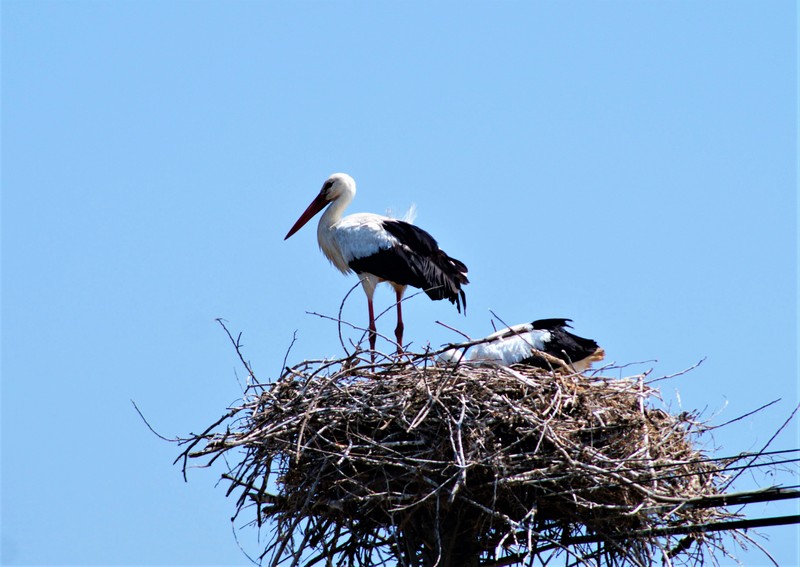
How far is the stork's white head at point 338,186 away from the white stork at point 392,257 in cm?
31

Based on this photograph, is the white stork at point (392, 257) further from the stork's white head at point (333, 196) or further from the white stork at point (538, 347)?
the white stork at point (538, 347)

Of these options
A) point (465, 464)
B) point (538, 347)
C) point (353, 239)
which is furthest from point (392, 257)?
point (465, 464)

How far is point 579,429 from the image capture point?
789cm

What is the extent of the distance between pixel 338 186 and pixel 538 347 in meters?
3.57

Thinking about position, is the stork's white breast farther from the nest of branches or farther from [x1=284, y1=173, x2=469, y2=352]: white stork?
the nest of branches

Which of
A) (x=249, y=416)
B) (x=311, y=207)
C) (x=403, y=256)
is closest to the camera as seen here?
(x=249, y=416)

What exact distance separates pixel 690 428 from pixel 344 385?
7.15 feet

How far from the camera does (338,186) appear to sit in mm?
13352

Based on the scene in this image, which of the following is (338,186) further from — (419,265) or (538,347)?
(538,347)

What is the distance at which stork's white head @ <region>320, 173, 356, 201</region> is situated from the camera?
13336 millimetres

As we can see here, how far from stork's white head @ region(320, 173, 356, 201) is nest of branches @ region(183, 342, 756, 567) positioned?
499cm

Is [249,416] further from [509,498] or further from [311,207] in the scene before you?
[311,207]

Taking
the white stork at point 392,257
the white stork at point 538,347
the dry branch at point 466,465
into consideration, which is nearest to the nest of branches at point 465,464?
the dry branch at point 466,465

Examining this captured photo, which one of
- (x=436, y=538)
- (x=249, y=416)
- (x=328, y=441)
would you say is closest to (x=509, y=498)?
(x=436, y=538)
